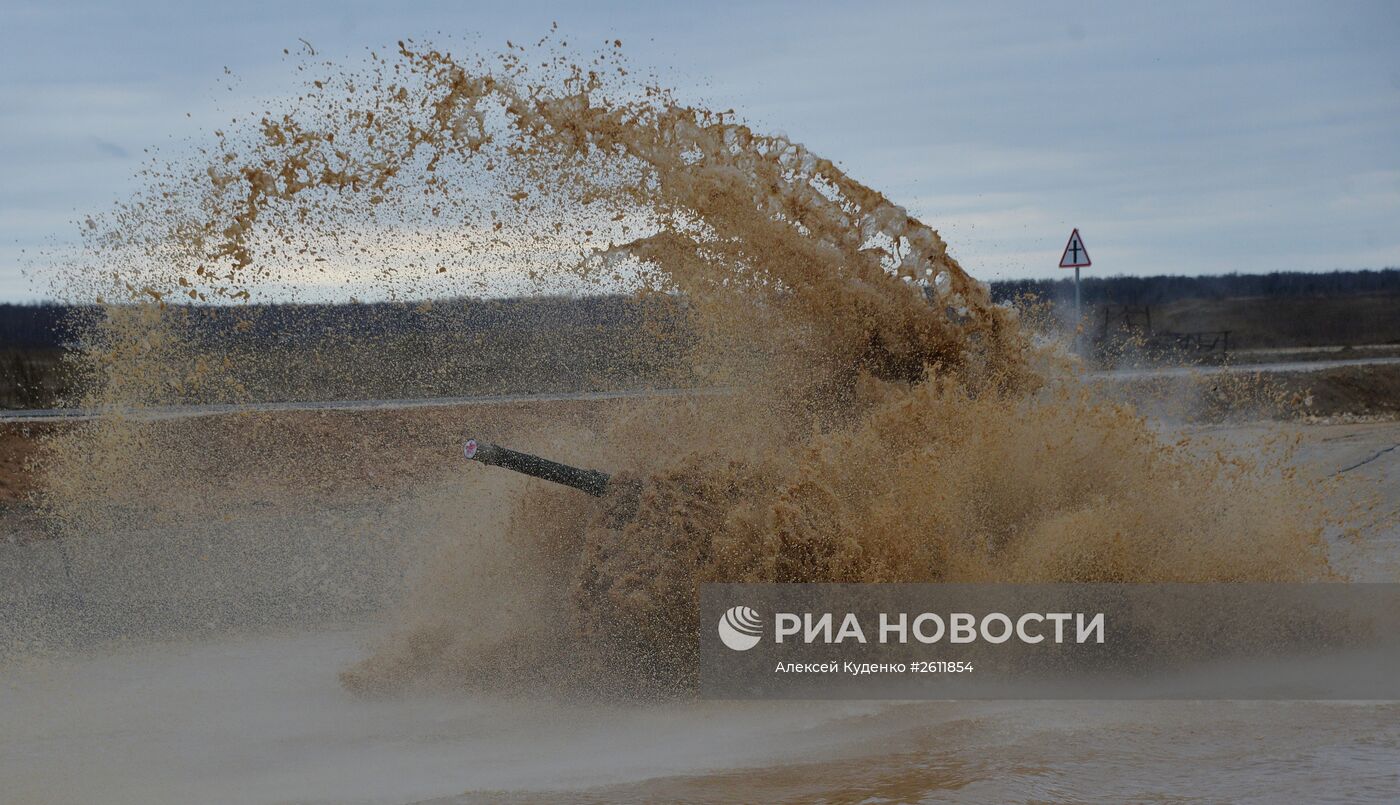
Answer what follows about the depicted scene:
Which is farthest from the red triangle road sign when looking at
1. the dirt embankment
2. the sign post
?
the dirt embankment

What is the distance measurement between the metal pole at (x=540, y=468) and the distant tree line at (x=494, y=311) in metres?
2.72

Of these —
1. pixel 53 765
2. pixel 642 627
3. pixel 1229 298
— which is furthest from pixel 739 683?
pixel 1229 298

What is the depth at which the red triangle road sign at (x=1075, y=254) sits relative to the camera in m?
24.6

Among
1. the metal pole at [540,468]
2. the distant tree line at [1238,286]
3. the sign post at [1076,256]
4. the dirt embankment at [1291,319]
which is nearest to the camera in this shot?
the metal pole at [540,468]

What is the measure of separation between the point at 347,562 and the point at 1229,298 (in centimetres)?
5520

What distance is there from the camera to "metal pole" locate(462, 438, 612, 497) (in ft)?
31.4

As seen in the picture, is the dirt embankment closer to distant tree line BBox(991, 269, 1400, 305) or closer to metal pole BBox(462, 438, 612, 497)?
distant tree line BBox(991, 269, 1400, 305)

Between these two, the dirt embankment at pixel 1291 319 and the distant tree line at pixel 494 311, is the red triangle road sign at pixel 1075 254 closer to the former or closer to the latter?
the distant tree line at pixel 494 311

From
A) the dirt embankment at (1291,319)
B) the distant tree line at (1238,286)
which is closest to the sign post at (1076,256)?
the dirt embankment at (1291,319)

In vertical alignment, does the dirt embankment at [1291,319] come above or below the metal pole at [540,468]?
above

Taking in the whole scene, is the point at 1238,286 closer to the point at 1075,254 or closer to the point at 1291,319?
the point at 1291,319

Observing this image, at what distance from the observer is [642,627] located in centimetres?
974

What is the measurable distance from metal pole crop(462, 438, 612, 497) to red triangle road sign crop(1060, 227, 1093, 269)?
16.4 m

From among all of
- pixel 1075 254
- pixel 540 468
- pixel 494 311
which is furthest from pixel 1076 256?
pixel 540 468
